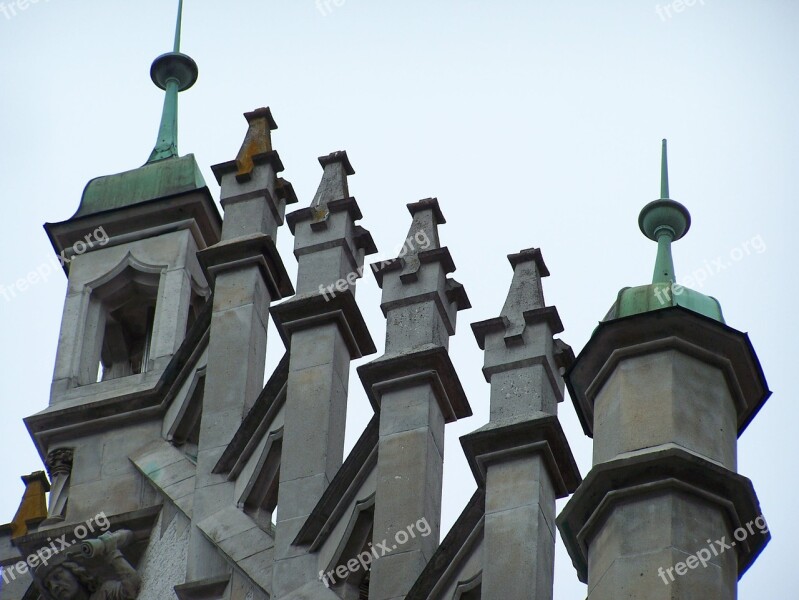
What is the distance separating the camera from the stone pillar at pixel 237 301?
25266 mm

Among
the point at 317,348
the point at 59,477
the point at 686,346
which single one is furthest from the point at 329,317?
the point at 686,346

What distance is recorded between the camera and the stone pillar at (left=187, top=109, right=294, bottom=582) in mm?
25266

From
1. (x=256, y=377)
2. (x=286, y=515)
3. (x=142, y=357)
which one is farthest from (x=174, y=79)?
(x=286, y=515)

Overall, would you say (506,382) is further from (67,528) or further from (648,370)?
(67,528)

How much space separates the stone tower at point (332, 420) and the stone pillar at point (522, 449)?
0.07 feet

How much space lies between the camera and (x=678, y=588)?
19.5m

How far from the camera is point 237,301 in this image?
26.5 meters

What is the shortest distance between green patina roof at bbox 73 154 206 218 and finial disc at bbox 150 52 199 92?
267cm

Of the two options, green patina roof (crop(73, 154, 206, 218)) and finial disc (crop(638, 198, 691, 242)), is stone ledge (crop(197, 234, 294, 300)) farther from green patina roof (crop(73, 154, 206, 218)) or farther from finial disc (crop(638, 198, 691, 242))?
finial disc (crop(638, 198, 691, 242))

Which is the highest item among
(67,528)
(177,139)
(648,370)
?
Answer: (177,139)

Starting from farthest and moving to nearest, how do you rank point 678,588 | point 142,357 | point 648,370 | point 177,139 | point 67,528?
point 177,139 < point 142,357 < point 67,528 < point 648,370 < point 678,588

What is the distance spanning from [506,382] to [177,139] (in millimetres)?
8713

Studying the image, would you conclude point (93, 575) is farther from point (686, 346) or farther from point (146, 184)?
point (686, 346)

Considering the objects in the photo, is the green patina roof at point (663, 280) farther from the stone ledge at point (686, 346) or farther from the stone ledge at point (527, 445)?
the stone ledge at point (527, 445)
